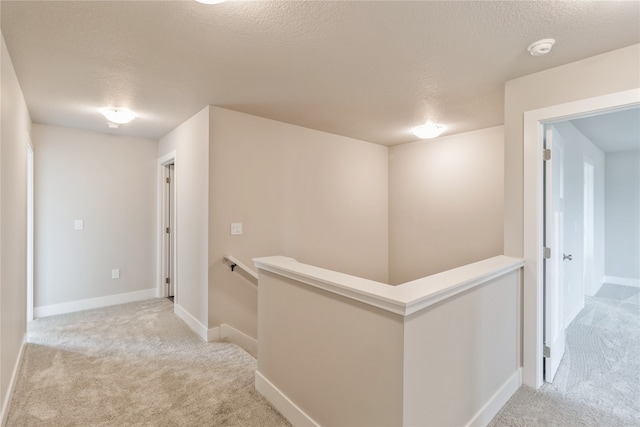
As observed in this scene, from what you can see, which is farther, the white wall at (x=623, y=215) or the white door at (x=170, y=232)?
the white wall at (x=623, y=215)

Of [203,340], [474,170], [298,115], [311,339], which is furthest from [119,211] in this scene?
[474,170]

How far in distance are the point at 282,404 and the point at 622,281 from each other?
6149 millimetres

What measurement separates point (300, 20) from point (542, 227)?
2.17 m

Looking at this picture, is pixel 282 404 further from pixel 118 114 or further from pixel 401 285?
pixel 118 114

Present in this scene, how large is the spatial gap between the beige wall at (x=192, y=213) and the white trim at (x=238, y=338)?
0.20m

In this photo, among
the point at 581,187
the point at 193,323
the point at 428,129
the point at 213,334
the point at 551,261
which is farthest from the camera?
the point at 581,187

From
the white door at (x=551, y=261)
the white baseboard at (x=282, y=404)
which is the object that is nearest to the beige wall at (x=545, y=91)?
the white door at (x=551, y=261)

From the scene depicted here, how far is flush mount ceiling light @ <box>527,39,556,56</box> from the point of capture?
Answer: 180 centimetres

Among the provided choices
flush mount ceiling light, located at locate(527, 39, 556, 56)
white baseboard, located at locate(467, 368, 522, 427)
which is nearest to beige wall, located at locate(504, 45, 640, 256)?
flush mount ceiling light, located at locate(527, 39, 556, 56)

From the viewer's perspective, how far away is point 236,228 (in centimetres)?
317

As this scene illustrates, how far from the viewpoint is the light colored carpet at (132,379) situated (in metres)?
1.92

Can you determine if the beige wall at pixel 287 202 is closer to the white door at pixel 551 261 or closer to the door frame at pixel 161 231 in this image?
the door frame at pixel 161 231

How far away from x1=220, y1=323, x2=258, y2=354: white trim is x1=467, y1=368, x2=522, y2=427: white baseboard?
2055 millimetres

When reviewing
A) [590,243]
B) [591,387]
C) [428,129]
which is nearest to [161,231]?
[428,129]
